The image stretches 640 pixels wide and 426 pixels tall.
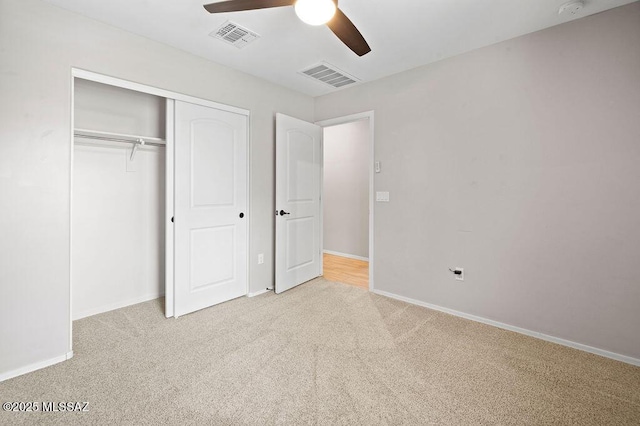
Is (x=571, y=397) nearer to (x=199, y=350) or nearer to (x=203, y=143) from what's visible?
(x=199, y=350)

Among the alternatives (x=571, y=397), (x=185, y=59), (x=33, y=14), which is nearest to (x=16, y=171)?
(x=33, y=14)

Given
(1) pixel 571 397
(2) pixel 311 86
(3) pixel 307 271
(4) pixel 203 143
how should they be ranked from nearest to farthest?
(1) pixel 571 397
(4) pixel 203 143
(2) pixel 311 86
(3) pixel 307 271

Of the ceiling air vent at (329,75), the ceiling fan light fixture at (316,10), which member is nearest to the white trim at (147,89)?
the ceiling air vent at (329,75)

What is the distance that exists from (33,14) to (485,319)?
4180 millimetres

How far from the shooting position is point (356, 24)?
2.29 m

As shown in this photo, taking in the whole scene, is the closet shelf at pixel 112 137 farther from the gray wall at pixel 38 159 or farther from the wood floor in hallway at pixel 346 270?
the wood floor in hallway at pixel 346 270

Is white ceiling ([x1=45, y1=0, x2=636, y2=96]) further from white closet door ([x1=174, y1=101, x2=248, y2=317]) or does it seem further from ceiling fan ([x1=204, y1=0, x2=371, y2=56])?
white closet door ([x1=174, y1=101, x2=248, y2=317])

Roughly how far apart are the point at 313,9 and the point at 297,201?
234cm

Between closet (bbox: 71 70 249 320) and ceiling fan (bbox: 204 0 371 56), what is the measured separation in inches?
51.1

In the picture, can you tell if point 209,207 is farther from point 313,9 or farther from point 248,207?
point 313,9

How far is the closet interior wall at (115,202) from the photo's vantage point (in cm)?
271

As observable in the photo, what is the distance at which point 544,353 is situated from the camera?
86.5 inches

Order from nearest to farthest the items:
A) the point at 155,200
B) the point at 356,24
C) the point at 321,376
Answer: the point at 321,376, the point at 356,24, the point at 155,200

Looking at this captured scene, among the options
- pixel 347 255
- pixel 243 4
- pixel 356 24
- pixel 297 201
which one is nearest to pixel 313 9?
pixel 243 4
